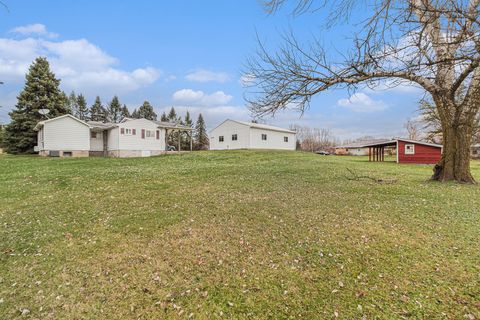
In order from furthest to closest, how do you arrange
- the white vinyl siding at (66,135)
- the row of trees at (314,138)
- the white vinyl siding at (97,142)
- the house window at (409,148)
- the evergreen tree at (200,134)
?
the row of trees at (314,138)
the evergreen tree at (200,134)
the white vinyl siding at (97,142)
the house window at (409,148)
the white vinyl siding at (66,135)

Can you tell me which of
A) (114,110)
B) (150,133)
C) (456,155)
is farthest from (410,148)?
(114,110)

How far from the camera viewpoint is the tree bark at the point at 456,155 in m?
8.03

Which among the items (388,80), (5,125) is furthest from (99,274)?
(5,125)

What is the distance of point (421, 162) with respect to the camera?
78.1 ft

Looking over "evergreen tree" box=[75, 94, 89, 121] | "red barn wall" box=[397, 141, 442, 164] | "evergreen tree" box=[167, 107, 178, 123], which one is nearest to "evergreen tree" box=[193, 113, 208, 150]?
"evergreen tree" box=[167, 107, 178, 123]

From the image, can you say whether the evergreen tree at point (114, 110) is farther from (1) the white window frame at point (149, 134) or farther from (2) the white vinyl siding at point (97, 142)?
(1) the white window frame at point (149, 134)

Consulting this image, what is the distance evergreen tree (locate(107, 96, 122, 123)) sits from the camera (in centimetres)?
5416

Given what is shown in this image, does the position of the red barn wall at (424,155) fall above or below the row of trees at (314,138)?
below

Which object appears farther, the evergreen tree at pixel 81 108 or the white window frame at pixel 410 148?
the evergreen tree at pixel 81 108

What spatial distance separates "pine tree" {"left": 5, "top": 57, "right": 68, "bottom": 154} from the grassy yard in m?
25.8

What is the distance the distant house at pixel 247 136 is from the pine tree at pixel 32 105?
1960 centimetres

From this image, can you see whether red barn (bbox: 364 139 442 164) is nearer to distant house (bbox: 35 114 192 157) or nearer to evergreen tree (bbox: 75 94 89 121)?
distant house (bbox: 35 114 192 157)

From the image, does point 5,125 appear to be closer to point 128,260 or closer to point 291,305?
point 128,260

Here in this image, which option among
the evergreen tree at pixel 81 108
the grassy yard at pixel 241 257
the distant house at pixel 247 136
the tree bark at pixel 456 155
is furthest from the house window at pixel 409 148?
the evergreen tree at pixel 81 108
